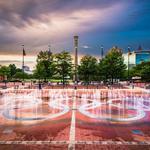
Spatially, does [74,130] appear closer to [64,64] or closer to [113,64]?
[64,64]

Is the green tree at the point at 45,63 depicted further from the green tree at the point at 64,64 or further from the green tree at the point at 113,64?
→ the green tree at the point at 113,64

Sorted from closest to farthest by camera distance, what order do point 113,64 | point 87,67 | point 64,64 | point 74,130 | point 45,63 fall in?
point 74,130 → point 64,64 → point 113,64 → point 45,63 → point 87,67

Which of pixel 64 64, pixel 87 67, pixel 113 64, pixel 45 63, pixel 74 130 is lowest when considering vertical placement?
pixel 74 130

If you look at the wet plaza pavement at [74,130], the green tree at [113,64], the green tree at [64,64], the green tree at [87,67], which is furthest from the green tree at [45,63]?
the wet plaza pavement at [74,130]

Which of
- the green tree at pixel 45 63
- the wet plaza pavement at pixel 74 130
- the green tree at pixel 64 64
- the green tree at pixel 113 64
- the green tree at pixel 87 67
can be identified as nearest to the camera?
the wet plaza pavement at pixel 74 130

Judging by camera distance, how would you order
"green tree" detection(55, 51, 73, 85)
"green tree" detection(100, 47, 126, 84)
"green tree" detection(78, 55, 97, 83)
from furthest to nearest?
"green tree" detection(78, 55, 97, 83)
"green tree" detection(100, 47, 126, 84)
"green tree" detection(55, 51, 73, 85)

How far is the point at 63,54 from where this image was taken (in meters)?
64.2

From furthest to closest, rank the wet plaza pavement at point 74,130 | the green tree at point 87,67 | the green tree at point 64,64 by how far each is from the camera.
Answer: the green tree at point 87,67, the green tree at point 64,64, the wet plaza pavement at point 74,130

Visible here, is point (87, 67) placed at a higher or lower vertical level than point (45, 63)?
lower

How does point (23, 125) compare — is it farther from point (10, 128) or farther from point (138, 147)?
point (138, 147)

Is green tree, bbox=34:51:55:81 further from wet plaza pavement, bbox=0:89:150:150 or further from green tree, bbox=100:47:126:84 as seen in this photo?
wet plaza pavement, bbox=0:89:150:150

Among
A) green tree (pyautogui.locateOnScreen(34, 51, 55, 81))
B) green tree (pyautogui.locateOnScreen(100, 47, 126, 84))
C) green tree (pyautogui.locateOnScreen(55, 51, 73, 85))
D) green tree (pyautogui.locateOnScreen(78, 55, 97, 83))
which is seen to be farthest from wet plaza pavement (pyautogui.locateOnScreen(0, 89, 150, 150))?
green tree (pyautogui.locateOnScreen(78, 55, 97, 83))

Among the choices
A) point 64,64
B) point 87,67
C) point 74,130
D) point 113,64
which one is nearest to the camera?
point 74,130

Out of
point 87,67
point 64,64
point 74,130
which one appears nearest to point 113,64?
point 87,67
